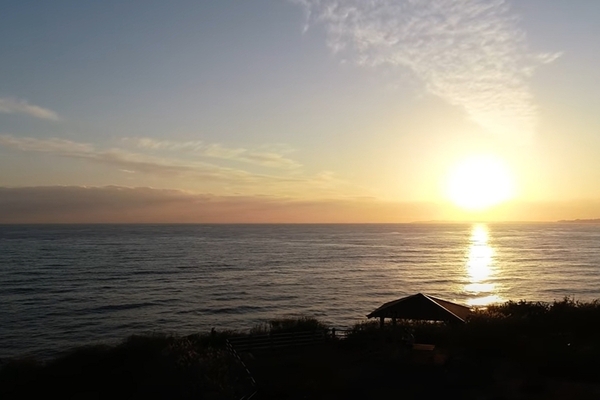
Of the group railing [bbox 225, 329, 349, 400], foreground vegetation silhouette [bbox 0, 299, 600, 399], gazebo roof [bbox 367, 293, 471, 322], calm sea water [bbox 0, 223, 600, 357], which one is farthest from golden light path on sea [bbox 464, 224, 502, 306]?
foreground vegetation silhouette [bbox 0, 299, 600, 399]

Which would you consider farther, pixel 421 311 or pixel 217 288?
pixel 217 288

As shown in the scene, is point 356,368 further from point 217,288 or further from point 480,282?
point 480,282

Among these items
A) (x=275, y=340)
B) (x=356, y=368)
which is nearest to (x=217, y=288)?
(x=275, y=340)

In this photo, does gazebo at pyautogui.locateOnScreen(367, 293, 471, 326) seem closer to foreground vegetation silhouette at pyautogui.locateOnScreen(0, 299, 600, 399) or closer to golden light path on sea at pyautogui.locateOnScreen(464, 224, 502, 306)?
foreground vegetation silhouette at pyautogui.locateOnScreen(0, 299, 600, 399)

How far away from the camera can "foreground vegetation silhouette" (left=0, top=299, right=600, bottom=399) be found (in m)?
14.0

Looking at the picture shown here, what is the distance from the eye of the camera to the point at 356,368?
16.7 metres

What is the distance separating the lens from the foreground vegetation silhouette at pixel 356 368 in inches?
552

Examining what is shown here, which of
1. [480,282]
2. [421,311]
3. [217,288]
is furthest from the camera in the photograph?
[480,282]

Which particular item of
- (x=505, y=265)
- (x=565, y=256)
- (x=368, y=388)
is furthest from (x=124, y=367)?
(x=565, y=256)

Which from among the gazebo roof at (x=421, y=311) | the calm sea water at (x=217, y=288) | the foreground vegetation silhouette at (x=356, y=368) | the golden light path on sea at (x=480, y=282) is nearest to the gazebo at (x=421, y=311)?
the gazebo roof at (x=421, y=311)

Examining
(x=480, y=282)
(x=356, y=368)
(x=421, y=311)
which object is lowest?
(x=480, y=282)

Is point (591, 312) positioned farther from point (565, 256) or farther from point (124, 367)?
point (565, 256)

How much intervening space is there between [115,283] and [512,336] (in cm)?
4488

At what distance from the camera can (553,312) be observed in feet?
71.4
